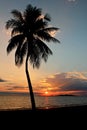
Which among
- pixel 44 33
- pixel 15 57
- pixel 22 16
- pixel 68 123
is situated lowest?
pixel 68 123

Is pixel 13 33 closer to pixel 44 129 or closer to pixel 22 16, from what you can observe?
pixel 22 16

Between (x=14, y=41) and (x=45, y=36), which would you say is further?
(x=45, y=36)

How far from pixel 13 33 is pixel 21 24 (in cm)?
130

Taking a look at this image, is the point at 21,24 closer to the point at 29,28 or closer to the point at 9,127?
the point at 29,28

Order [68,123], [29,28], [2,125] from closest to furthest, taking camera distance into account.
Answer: [2,125]
[68,123]
[29,28]

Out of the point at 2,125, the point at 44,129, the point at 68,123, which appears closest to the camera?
the point at 44,129

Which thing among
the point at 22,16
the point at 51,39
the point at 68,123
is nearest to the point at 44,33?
the point at 51,39

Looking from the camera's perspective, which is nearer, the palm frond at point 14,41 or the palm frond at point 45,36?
the palm frond at point 14,41

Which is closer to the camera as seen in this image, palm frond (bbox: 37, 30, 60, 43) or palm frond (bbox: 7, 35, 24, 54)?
palm frond (bbox: 7, 35, 24, 54)

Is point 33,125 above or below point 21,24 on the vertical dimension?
below

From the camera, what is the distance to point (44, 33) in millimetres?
29594

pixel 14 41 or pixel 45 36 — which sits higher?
pixel 45 36

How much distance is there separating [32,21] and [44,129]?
15.9m

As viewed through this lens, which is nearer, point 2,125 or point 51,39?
point 2,125
